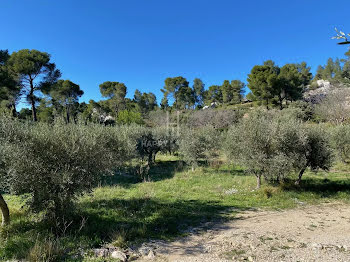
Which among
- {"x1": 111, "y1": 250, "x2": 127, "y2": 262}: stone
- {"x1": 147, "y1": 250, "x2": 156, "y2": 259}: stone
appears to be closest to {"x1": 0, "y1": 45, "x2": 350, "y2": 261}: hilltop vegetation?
{"x1": 111, "y1": 250, "x2": 127, "y2": 262}: stone

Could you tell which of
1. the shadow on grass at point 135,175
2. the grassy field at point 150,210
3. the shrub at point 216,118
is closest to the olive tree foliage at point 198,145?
the shadow on grass at point 135,175

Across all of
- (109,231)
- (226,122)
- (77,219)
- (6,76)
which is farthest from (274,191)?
(226,122)

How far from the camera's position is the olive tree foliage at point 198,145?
61.0 feet

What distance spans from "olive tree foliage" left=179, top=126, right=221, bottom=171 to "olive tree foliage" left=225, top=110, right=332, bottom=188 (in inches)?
277

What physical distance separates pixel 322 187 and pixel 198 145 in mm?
9784

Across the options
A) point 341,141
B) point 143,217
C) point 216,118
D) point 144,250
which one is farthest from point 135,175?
point 216,118

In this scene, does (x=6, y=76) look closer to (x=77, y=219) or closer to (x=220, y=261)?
(x=77, y=219)

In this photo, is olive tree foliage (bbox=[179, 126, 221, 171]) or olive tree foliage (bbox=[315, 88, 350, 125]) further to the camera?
olive tree foliage (bbox=[315, 88, 350, 125])

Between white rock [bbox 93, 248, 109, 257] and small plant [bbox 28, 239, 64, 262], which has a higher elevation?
small plant [bbox 28, 239, 64, 262]

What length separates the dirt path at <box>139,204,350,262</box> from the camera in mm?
4938

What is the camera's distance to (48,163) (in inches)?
216

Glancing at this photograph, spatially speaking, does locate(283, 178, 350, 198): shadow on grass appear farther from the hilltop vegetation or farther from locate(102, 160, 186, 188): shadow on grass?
locate(102, 160, 186, 188): shadow on grass

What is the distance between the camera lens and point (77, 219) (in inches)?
266

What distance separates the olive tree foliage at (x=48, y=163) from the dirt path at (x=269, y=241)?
277cm
